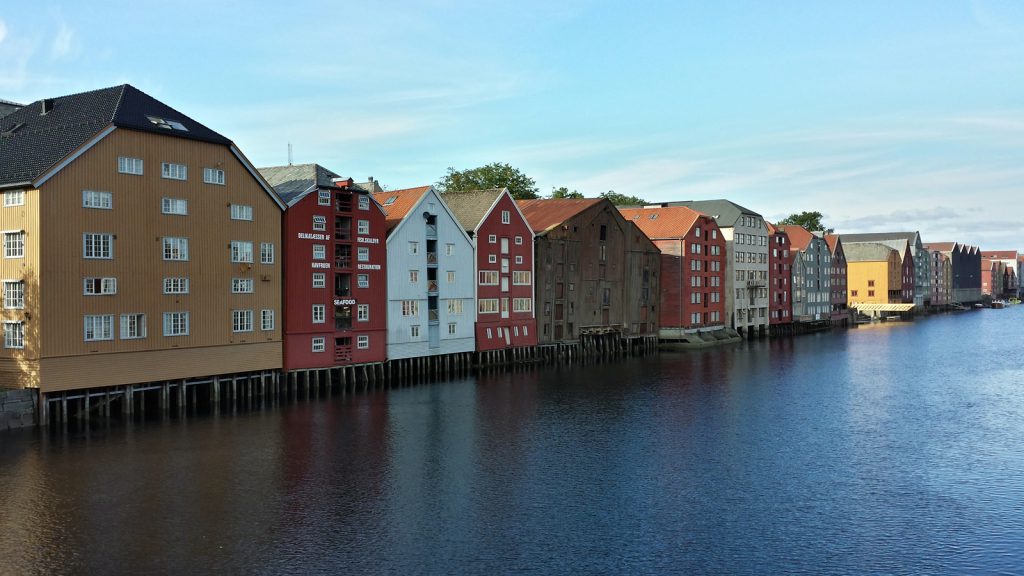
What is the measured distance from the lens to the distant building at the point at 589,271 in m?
87.5

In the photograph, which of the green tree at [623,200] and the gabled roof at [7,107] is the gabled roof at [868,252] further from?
the gabled roof at [7,107]

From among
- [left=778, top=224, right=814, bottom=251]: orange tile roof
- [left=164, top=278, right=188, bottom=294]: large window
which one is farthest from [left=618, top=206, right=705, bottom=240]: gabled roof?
[left=164, top=278, right=188, bottom=294]: large window

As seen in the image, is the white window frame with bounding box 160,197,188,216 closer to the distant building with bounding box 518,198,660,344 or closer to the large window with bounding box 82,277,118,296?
the large window with bounding box 82,277,118,296

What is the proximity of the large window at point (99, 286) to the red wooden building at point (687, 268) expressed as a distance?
71.1 meters

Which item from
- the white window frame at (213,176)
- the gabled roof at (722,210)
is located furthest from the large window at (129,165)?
the gabled roof at (722,210)

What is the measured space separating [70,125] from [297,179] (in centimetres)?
1776

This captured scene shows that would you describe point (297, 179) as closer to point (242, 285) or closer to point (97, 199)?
point (242, 285)

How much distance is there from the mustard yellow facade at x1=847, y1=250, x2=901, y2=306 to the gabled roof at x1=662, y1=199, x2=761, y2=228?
249ft

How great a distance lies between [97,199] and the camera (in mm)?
48125

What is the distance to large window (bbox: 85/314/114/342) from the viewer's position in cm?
4747

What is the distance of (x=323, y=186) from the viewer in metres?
62.0

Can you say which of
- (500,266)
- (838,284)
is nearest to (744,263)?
(838,284)

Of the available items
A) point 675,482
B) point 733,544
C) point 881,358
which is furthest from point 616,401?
point 881,358

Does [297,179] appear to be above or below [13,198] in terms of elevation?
above
